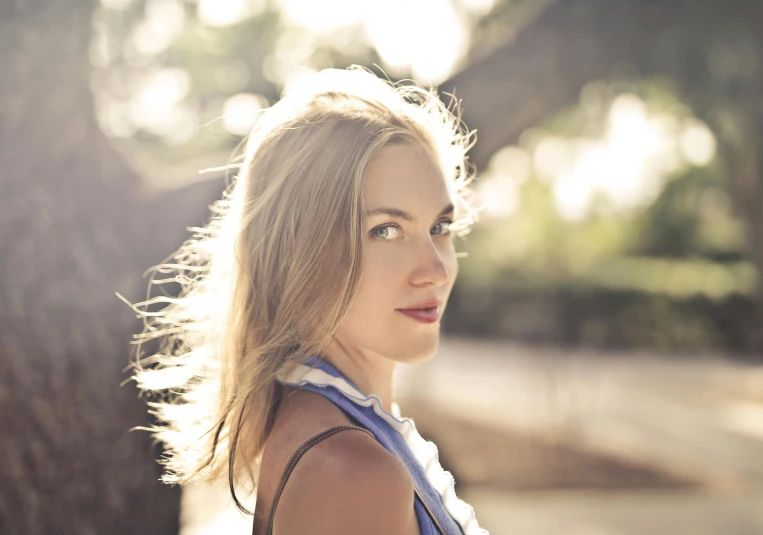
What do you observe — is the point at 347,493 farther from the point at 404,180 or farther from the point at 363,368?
the point at 404,180

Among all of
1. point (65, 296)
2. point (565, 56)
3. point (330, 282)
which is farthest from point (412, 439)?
point (565, 56)

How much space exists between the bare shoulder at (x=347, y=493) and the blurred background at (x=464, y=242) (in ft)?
3.33

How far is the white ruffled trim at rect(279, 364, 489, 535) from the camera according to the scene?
1.44 metres

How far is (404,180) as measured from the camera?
150 cm

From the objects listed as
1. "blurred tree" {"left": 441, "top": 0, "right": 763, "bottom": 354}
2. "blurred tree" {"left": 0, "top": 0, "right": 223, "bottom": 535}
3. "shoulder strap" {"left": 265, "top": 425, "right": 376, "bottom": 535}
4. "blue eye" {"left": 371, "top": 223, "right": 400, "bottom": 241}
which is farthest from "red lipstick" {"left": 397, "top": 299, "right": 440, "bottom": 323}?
"blurred tree" {"left": 441, "top": 0, "right": 763, "bottom": 354}

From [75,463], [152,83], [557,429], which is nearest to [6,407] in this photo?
[75,463]

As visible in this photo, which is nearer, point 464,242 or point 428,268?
point 428,268

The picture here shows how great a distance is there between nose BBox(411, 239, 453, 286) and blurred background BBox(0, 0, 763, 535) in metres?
0.67

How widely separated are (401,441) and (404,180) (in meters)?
0.53

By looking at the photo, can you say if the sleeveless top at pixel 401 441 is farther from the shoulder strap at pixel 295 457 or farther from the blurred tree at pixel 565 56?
the blurred tree at pixel 565 56

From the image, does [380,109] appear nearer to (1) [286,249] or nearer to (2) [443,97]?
(1) [286,249]

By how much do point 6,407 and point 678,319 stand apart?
46.7ft

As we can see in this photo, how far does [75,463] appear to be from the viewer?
2.14 meters

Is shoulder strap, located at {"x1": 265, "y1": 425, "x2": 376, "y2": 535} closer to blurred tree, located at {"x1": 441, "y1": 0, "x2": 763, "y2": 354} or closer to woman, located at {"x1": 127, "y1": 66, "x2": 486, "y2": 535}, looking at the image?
woman, located at {"x1": 127, "y1": 66, "x2": 486, "y2": 535}
